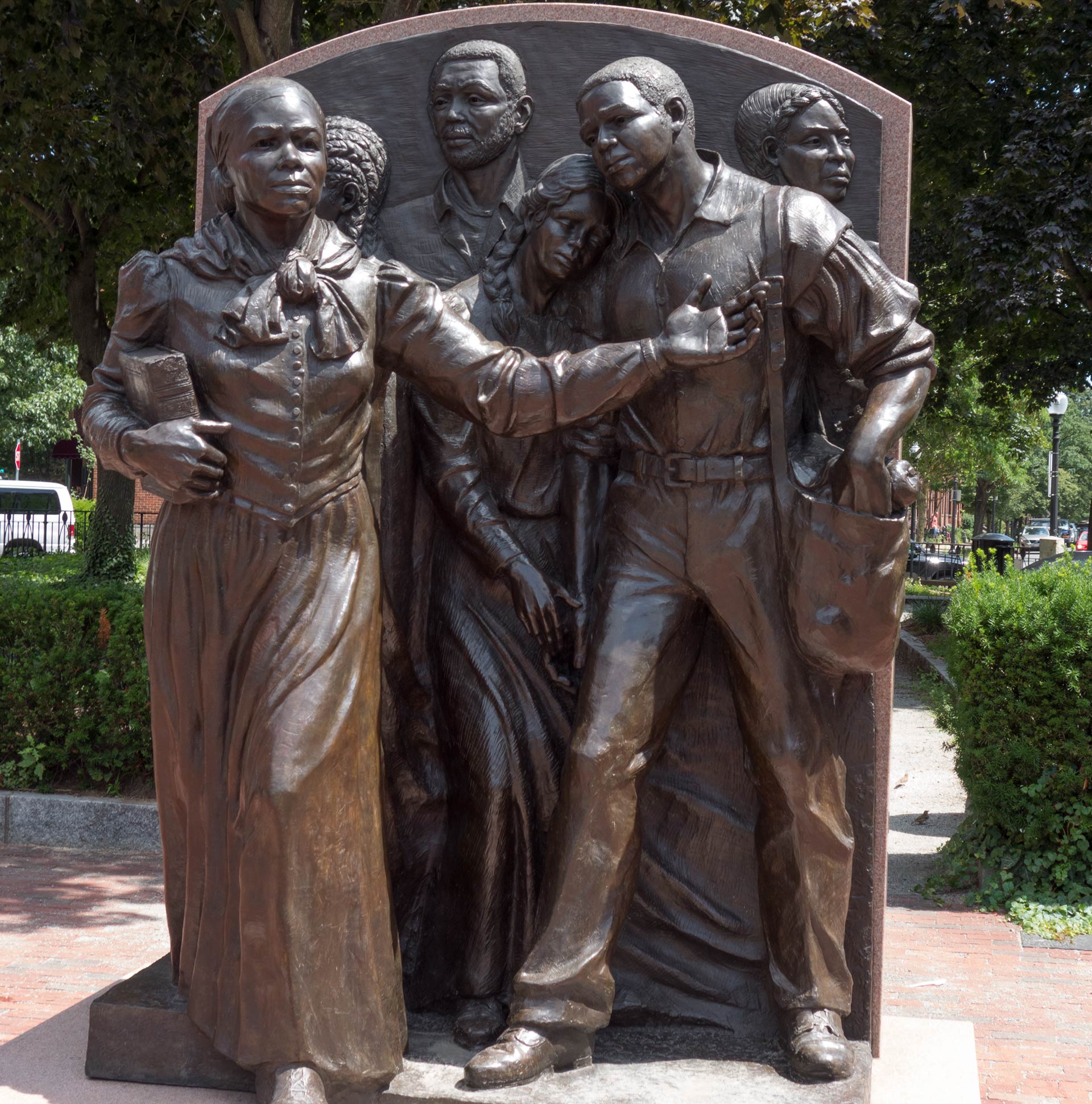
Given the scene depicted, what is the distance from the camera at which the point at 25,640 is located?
28.3ft

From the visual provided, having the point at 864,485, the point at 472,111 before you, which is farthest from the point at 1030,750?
the point at 472,111

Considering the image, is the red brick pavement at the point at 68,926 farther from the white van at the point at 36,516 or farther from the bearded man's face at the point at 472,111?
the white van at the point at 36,516

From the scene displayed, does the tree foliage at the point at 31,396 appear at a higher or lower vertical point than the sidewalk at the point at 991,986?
higher

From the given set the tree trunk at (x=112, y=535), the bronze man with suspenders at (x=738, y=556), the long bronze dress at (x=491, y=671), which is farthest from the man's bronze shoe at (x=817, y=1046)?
the tree trunk at (x=112, y=535)

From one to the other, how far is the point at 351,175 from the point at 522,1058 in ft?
8.29

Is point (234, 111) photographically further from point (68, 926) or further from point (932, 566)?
point (932, 566)

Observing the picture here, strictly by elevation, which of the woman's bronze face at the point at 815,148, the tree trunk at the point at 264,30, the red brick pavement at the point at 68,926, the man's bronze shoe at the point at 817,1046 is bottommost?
the red brick pavement at the point at 68,926

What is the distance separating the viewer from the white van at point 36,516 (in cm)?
2589

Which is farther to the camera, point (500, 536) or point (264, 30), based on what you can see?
point (264, 30)

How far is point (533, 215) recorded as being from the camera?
4.14 metres

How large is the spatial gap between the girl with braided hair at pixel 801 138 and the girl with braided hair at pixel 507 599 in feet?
1.64

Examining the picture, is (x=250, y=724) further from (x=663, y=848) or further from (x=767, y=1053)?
(x=767, y=1053)

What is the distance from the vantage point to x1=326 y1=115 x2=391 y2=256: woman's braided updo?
434cm

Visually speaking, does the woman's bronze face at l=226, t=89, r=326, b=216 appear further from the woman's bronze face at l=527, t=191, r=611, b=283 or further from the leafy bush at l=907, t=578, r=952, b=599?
the leafy bush at l=907, t=578, r=952, b=599
